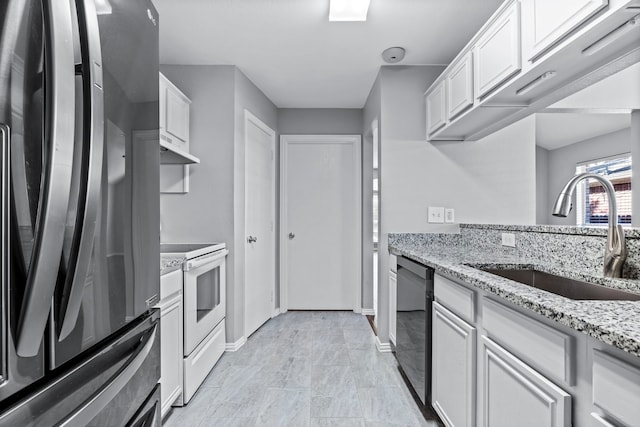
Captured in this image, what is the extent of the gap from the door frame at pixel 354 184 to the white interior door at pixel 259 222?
0.48 feet

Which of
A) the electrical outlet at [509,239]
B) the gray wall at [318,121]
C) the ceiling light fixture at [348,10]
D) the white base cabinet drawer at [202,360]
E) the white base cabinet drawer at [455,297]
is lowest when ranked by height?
the white base cabinet drawer at [202,360]

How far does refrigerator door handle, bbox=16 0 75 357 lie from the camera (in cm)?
49

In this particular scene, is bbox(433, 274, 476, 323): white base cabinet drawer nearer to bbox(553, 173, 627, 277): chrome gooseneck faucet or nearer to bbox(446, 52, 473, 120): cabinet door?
bbox(553, 173, 627, 277): chrome gooseneck faucet

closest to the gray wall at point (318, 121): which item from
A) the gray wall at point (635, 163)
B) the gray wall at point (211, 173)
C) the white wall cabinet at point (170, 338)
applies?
the gray wall at point (211, 173)

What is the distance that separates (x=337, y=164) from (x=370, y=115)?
29.3 inches

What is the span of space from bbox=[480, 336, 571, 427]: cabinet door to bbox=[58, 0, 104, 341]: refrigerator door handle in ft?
3.68

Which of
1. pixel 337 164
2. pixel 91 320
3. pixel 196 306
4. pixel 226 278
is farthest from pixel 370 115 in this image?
pixel 91 320

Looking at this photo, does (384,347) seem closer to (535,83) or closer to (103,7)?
(535,83)

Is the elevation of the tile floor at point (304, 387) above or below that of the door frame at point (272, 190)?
below

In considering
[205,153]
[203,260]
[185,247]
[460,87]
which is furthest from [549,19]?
[185,247]

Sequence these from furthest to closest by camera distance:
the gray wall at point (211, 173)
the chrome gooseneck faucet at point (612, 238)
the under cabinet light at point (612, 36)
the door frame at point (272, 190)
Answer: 1. the door frame at point (272, 190)
2. the gray wall at point (211, 173)
3. the chrome gooseneck faucet at point (612, 238)
4. the under cabinet light at point (612, 36)

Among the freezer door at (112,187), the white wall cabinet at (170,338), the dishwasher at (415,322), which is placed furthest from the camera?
the dishwasher at (415,322)

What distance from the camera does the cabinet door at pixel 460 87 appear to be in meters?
1.98

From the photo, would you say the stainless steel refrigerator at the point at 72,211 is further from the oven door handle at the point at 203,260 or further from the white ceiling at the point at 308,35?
the white ceiling at the point at 308,35
